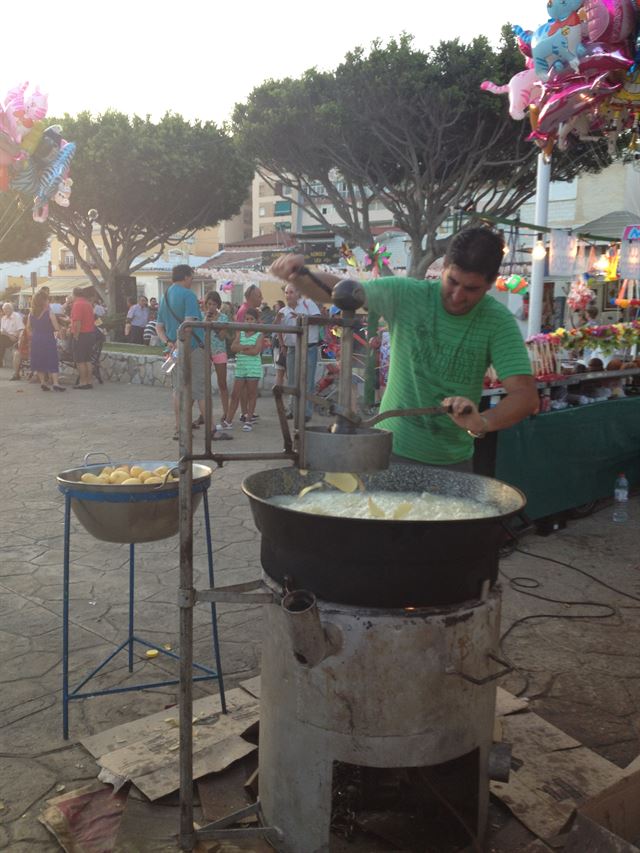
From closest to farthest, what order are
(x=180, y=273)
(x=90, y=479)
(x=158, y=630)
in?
(x=90, y=479), (x=158, y=630), (x=180, y=273)

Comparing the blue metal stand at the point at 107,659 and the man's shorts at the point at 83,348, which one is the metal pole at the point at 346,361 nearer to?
the blue metal stand at the point at 107,659

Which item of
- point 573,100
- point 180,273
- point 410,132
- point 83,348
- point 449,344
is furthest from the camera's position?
point 410,132

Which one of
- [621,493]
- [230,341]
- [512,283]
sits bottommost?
[621,493]

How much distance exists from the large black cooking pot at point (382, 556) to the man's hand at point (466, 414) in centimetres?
26

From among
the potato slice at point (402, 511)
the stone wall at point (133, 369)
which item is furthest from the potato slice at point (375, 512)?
the stone wall at point (133, 369)

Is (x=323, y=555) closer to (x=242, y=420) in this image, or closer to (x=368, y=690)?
(x=368, y=690)

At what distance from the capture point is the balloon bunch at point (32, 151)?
945 cm

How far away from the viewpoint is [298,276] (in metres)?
2.17

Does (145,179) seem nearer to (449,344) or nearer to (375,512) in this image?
(449,344)

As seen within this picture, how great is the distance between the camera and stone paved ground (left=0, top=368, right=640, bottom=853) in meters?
2.79

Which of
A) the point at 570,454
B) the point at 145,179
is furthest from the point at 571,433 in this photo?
the point at 145,179

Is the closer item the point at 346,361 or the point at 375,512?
the point at 346,361

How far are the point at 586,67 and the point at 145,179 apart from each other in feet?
82.3

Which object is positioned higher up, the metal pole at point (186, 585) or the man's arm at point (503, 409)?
the man's arm at point (503, 409)
